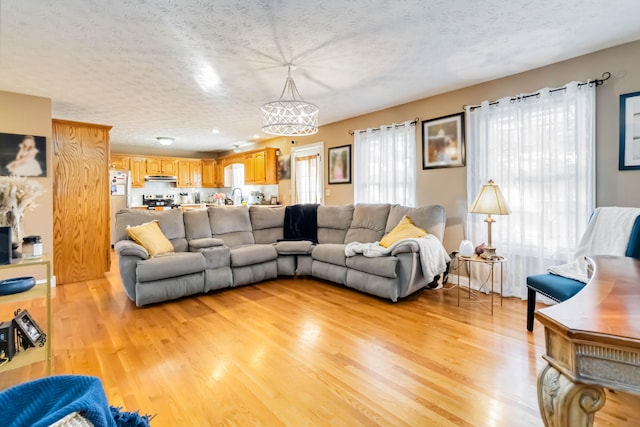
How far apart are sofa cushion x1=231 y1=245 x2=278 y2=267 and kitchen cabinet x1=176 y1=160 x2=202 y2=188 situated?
521cm

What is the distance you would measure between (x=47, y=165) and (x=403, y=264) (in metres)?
4.59

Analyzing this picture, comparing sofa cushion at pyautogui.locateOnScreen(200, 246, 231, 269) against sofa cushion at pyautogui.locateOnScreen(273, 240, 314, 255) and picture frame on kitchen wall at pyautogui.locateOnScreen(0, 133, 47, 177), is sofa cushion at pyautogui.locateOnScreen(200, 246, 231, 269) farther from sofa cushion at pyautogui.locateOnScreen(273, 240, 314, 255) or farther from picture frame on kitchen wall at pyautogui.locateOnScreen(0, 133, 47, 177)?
picture frame on kitchen wall at pyautogui.locateOnScreen(0, 133, 47, 177)

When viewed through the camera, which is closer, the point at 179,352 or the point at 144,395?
the point at 144,395

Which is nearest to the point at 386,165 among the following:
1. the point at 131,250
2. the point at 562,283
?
the point at 562,283

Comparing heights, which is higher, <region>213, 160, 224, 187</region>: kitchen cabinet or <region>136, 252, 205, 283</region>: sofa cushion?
<region>213, 160, 224, 187</region>: kitchen cabinet

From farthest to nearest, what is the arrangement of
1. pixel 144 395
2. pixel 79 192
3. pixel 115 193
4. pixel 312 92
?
pixel 115 193
pixel 79 192
pixel 312 92
pixel 144 395

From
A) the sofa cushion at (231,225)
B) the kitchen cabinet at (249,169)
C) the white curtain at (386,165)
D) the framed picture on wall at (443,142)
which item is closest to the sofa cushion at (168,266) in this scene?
the sofa cushion at (231,225)

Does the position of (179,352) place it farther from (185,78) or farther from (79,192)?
(79,192)

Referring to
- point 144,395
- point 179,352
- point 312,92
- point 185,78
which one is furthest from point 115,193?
point 144,395

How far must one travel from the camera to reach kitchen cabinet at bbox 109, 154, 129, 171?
289 inches

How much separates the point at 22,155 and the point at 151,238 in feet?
6.54

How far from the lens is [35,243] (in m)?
2.14

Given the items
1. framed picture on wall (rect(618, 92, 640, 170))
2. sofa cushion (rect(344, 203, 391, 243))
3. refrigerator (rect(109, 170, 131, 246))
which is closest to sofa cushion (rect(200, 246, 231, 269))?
sofa cushion (rect(344, 203, 391, 243))

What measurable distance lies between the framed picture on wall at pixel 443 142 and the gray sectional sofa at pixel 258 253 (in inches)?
27.7
